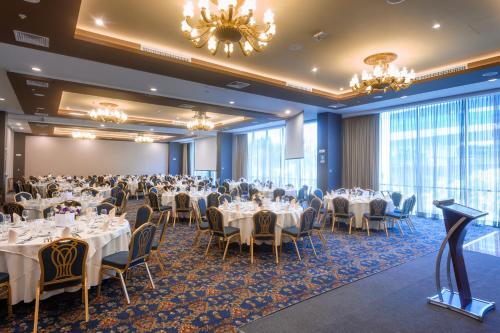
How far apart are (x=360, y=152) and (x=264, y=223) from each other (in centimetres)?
727

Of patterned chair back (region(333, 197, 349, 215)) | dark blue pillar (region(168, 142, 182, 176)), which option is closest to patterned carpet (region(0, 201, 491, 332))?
patterned chair back (region(333, 197, 349, 215))

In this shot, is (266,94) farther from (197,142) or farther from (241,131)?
(197,142)

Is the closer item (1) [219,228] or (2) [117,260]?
(2) [117,260]

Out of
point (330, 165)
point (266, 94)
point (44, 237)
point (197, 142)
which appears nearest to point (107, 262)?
point (44, 237)

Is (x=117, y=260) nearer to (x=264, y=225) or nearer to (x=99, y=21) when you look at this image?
(x=264, y=225)

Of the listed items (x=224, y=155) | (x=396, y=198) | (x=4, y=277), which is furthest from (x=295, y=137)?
(x=4, y=277)

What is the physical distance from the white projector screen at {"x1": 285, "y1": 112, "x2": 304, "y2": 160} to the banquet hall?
0.27 ft

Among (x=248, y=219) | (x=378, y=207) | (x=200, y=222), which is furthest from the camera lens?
(x=378, y=207)

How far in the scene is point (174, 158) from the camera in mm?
25609

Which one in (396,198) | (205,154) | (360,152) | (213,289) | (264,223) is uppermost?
(205,154)

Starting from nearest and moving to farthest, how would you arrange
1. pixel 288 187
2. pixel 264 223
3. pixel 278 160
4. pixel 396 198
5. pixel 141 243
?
pixel 141 243
pixel 264 223
pixel 396 198
pixel 288 187
pixel 278 160

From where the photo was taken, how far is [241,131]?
1728 cm

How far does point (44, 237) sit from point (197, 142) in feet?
64.0

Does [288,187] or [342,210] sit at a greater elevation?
[288,187]
